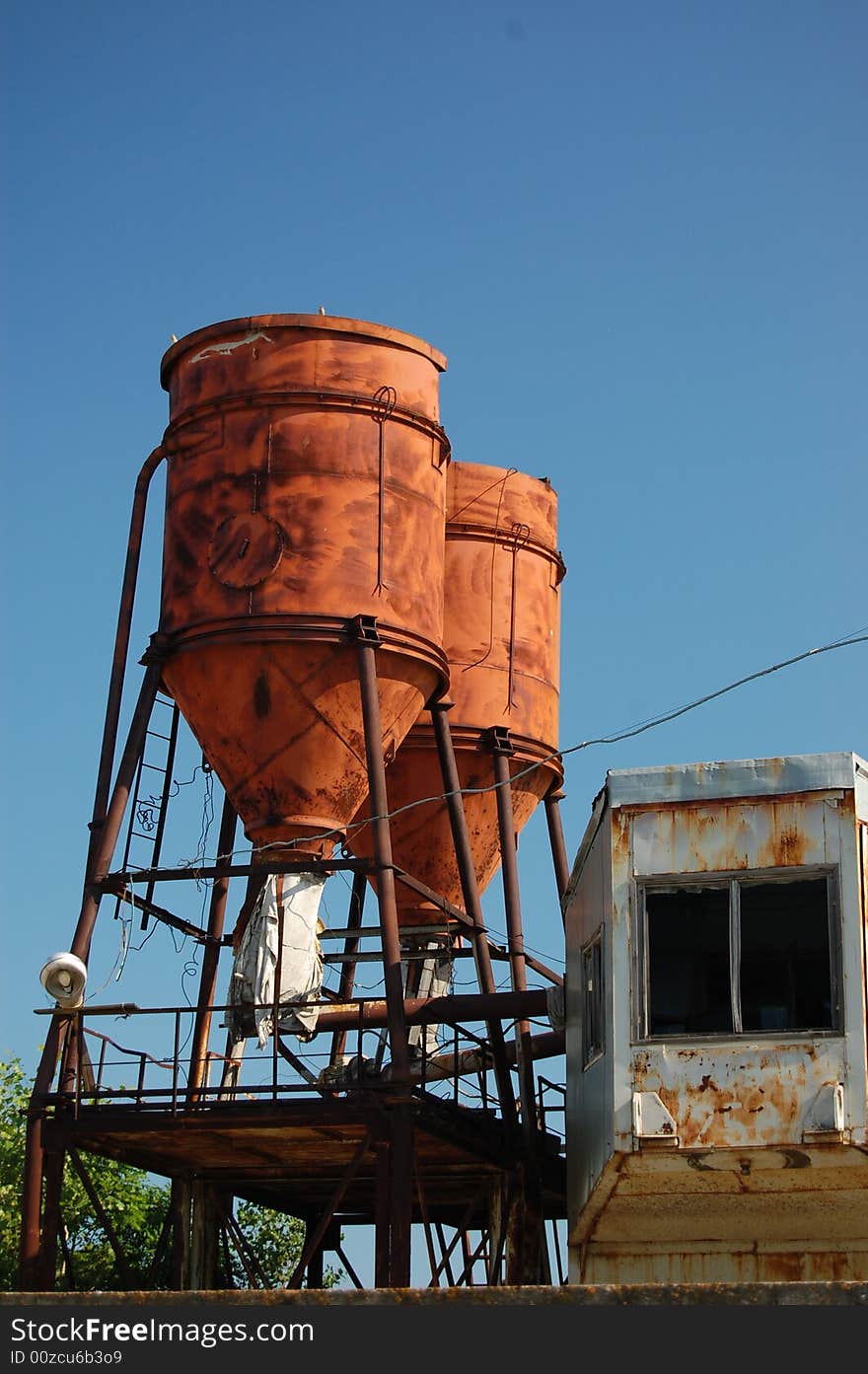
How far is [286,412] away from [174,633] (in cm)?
291

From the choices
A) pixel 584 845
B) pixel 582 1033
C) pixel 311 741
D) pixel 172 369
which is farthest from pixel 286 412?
pixel 582 1033

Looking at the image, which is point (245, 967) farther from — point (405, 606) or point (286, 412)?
point (286, 412)

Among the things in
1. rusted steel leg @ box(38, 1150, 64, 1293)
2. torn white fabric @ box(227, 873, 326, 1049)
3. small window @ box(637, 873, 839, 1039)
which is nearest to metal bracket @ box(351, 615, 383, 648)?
torn white fabric @ box(227, 873, 326, 1049)

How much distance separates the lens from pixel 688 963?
18234mm

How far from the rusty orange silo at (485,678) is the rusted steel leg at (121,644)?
4.88 m

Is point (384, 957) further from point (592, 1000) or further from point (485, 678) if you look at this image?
point (485, 678)

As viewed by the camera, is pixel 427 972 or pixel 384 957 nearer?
pixel 384 957

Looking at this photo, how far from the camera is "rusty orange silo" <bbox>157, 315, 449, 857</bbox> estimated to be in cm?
2288

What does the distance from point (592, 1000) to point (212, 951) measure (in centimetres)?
709

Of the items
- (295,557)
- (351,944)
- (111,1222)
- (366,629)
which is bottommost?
(111,1222)

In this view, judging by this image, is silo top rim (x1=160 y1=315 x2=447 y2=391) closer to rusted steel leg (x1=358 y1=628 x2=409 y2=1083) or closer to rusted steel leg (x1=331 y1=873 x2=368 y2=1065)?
rusted steel leg (x1=358 y1=628 x2=409 y2=1083)

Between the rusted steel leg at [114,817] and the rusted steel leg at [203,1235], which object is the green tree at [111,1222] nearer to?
the rusted steel leg at [203,1235]

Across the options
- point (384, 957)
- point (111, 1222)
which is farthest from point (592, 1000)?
point (111, 1222)

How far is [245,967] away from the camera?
2284 cm
